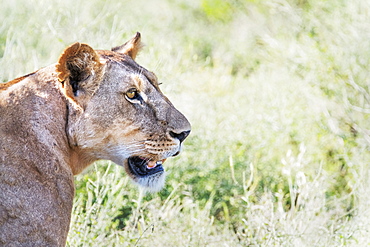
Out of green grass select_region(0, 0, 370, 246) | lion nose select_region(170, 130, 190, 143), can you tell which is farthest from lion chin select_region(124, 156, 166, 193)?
green grass select_region(0, 0, 370, 246)

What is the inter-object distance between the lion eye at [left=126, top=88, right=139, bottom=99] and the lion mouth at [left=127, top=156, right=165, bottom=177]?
1.29 feet

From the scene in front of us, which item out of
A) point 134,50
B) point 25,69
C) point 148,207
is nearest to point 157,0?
point 25,69

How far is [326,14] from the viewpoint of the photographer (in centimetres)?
1092

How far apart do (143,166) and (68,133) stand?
0.63 m

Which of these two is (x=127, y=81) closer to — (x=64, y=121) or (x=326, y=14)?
(x=64, y=121)

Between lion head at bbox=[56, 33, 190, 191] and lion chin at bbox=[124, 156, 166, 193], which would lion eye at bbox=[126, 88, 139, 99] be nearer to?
lion head at bbox=[56, 33, 190, 191]

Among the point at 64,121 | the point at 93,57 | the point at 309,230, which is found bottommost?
the point at 309,230

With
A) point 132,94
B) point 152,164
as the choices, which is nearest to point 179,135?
point 152,164

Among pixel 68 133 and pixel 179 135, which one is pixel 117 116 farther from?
pixel 179 135

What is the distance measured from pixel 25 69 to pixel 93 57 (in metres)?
4.19

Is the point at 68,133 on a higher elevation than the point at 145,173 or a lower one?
higher

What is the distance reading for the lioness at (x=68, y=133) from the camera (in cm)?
338

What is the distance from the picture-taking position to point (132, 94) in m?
3.92

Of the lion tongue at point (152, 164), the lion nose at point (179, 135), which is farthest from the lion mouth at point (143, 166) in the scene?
the lion nose at point (179, 135)
